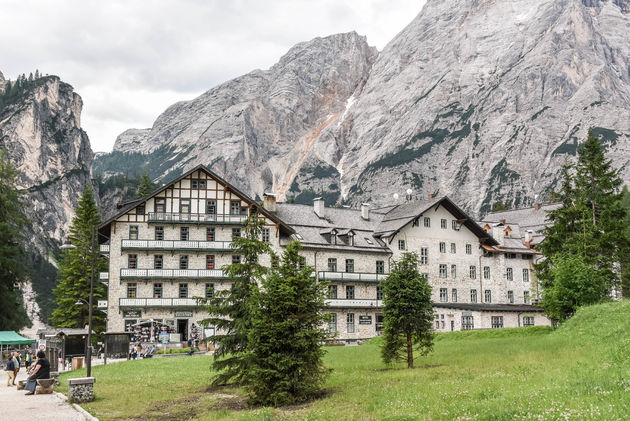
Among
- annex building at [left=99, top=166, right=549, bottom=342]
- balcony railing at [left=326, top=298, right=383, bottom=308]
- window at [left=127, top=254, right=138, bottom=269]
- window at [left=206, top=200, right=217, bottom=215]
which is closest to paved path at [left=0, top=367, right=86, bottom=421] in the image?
annex building at [left=99, top=166, right=549, bottom=342]

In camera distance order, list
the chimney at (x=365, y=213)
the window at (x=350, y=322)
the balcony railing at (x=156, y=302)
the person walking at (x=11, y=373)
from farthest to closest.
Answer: the chimney at (x=365, y=213) < the window at (x=350, y=322) < the balcony railing at (x=156, y=302) < the person walking at (x=11, y=373)

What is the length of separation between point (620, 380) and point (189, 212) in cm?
5411

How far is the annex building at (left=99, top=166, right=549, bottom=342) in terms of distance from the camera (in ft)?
205

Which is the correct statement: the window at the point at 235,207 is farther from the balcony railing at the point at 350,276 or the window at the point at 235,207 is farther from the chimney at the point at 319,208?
the balcony railing at the point at 350,276

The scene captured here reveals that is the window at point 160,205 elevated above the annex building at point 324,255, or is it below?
above

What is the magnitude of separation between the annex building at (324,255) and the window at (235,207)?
0.37 feet

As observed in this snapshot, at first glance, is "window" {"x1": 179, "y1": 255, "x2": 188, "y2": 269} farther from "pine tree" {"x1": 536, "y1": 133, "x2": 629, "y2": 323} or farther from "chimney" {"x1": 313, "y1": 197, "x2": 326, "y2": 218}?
"pine tree" {"x1": 536, "y1": 133, "x2": 629, "y2": 323}

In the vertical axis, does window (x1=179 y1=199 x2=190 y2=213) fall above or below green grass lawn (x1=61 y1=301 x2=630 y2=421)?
above

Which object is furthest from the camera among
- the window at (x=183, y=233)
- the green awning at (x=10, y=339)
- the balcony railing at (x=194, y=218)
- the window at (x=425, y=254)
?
the window at (x=425, y=254)

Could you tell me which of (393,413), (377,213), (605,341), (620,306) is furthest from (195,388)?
(377,213)

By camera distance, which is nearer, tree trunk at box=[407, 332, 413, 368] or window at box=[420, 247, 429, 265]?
tree trunk at box=[407, 332, 413, 368]

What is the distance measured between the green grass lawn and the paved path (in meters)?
1.02

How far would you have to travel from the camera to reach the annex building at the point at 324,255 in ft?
205

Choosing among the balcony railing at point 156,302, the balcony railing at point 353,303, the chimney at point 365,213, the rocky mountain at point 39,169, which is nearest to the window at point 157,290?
the balcony railing at point 156,302
